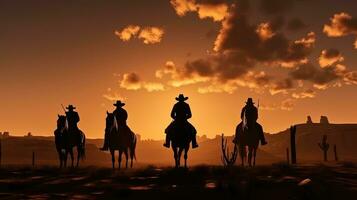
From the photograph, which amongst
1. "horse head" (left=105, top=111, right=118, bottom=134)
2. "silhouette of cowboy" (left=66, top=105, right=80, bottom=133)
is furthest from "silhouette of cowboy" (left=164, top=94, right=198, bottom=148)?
"silhouette of cowboy" (left=66, top=105, right=80, bottom=133)

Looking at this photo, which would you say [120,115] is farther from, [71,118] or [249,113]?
[249,113]

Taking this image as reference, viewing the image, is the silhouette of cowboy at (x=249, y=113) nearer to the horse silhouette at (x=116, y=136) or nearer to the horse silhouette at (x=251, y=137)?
the horse silhouette at (x=251, y=137)

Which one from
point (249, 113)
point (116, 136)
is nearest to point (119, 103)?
point (116, 136)

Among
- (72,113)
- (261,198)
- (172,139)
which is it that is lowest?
(261,198)

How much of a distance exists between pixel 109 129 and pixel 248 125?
654 cm

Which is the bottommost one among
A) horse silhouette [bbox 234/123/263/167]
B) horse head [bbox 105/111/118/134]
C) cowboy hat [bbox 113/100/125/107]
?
horse silhouette [bbox 234/123/263/167]

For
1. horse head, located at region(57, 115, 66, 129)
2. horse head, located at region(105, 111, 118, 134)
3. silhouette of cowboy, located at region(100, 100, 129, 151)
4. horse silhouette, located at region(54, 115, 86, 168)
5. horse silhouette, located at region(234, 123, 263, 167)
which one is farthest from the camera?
horse head, located at region(57, 115, 66, 129)

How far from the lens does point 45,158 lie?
409ft

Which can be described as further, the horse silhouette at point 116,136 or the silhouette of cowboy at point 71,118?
the silhouette of cowboy at point 71,118

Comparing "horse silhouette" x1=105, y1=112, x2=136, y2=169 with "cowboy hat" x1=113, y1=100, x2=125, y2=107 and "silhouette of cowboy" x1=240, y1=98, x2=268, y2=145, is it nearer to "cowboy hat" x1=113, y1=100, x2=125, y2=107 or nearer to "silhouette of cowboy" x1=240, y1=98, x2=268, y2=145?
"cowboy hat" x1=113, y1=100, x2=125, y2=107

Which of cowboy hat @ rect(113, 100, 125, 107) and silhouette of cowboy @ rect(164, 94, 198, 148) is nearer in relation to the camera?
silhouette of cowboy @ rect(164, 94, 198, 148)

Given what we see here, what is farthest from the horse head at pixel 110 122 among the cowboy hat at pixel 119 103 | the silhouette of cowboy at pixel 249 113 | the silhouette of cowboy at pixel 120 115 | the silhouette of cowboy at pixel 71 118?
the silhouette of cowboy at pixel 249 113

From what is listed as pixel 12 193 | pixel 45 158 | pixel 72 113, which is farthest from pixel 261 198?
pixel 45 158

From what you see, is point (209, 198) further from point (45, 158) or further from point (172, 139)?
point (45, 158)
